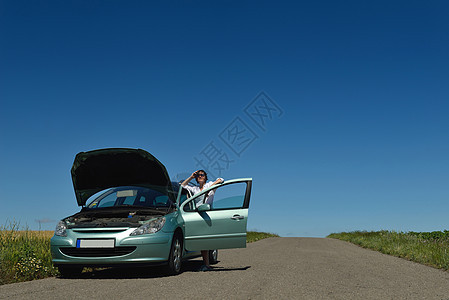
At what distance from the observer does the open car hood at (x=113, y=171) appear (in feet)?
27.3

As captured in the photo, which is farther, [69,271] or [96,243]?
[69,271]

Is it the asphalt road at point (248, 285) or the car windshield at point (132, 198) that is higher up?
the car windshield at point (132, 198)

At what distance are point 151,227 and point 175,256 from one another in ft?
2.76

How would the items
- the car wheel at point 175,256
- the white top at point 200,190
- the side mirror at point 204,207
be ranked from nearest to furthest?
the car wheel at point 175,256, the side mirror at point 204,207, the white top at point 200,190

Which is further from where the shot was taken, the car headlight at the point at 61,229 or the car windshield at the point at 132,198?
the car windshield at the point at 132,198

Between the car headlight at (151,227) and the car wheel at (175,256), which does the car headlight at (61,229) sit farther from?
the car wheel at (175,256)

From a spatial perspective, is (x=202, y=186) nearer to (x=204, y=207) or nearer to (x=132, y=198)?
(x=204, y=207)

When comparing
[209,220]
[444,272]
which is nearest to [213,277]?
[209,220]

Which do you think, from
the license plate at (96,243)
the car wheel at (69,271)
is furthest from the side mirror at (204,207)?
the car wheel at (69,271)

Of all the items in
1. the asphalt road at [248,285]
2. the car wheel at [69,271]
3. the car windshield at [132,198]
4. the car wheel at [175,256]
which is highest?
the car windshield at [132,198]

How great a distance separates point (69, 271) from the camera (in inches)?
308

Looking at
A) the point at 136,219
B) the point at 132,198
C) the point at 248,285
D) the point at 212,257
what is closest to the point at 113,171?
the point at 132,198

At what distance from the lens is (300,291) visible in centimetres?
596

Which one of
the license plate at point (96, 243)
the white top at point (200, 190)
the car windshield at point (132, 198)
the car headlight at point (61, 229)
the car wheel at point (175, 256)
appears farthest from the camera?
the white top at point (200, 190)
